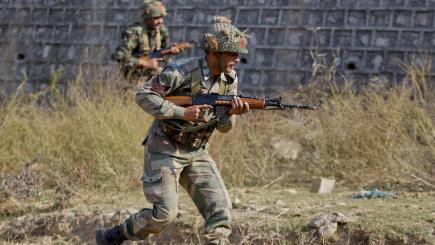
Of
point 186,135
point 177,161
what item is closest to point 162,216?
point 177,161

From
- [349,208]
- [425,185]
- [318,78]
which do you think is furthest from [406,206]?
[318,78]

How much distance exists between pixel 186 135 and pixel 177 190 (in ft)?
1.15

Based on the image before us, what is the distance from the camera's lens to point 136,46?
11.1m

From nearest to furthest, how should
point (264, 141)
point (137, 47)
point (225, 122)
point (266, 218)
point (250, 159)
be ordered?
point (225, 122)
point (266, 218)
point (250, 159)
point (264, 141)
point (137, 47)

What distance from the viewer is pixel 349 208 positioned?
25.2 feet

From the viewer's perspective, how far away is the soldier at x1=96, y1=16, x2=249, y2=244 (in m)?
6.02

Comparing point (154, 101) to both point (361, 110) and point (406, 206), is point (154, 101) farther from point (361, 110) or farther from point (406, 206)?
point (361, 110)

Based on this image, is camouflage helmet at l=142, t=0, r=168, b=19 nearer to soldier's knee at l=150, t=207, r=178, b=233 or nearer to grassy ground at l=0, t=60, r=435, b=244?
grassy ground at l=0, t=60, r=435, b=244

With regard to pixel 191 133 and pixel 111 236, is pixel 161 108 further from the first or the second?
pixel 111 236

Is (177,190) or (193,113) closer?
(193,113)

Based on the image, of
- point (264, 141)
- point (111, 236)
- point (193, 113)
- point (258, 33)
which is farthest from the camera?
point (258, 33)

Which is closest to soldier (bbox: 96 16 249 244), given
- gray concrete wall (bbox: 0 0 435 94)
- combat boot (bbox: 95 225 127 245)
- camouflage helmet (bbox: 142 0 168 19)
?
combat boot (bbox: 95 225 127 245)

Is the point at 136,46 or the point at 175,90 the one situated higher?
the point at 175,90

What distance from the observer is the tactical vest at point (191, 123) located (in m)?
6.09
